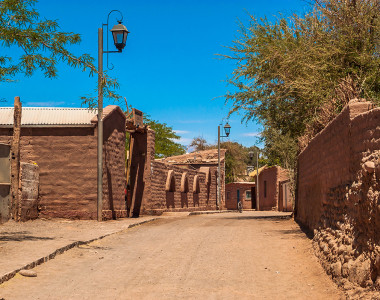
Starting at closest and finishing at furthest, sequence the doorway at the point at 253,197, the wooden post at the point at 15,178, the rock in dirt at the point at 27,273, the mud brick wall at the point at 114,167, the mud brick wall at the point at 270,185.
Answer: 1. the rock in dirt at the point at 27,273
2. the wooden post at the point at 15,178
3. the mud brick wall at the point at 114,167
4. the mud brick wall at the point at 270,185
5. the doorway at the point at 253,197

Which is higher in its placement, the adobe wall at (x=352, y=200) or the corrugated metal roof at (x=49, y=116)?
the corrugated metal roof at (x=49, y=116)

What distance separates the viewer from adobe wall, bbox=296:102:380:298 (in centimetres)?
569

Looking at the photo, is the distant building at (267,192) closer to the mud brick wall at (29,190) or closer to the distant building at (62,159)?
the distant building at (62,159)

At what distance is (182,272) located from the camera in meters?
8.22

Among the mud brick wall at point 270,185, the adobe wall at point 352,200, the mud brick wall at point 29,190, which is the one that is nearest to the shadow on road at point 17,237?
the mud brick wall at point 29,190

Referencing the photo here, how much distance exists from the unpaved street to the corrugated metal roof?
7361 millimetres

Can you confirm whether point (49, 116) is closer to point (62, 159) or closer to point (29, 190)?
point (62, 159)

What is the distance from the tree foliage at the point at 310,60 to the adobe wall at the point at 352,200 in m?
3.45

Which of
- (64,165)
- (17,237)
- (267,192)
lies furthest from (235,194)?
(17,237)

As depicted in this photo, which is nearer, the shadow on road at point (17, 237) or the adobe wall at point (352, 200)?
the adobe wall at point (352, 200)

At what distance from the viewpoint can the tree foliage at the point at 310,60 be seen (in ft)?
49.2

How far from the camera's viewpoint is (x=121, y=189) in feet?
69.2

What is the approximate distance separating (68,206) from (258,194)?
30.2 meters

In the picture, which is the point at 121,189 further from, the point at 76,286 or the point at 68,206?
the point at 76,286
